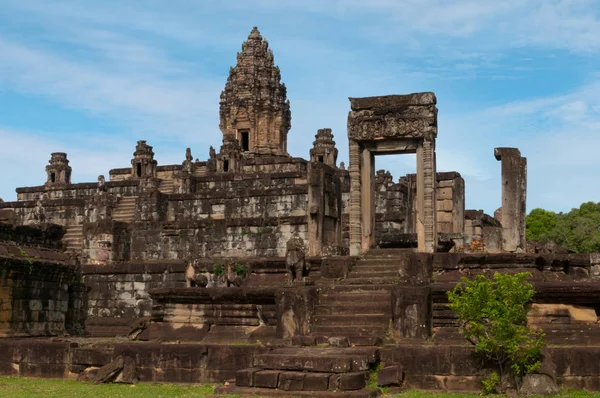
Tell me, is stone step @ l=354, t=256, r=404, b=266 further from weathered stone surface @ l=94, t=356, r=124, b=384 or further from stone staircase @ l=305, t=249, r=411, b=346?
weathered stone surface @ l=94, t=356, r=124, b=384

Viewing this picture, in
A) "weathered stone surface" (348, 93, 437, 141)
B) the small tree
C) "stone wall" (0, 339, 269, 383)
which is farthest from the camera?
"weathered stone surface" (348, 93, 437, 141)

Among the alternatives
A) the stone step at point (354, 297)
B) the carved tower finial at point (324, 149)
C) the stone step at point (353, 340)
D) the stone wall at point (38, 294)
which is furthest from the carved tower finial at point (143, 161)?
the stone step at point (353, 340)

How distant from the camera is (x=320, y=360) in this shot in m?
12.9

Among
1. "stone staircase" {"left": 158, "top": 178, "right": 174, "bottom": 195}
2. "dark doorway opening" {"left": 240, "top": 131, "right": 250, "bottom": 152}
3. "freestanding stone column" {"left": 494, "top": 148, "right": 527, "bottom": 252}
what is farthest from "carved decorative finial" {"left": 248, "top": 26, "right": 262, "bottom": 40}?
"freestanding stone column" {"left": 494, "top": 148, "right": 527, "bottom": 252}

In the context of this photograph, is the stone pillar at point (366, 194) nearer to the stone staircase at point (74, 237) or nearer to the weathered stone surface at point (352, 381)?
the weathered stone surface at point (352, 381)

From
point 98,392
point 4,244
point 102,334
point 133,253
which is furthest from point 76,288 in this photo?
point 98,392

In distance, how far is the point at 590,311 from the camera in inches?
616

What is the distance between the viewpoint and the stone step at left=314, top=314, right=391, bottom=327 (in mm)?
15902

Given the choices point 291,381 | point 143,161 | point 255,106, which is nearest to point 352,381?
point 291,381

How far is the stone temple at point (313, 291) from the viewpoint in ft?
43.9

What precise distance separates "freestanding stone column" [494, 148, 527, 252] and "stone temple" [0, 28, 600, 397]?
0.03 m

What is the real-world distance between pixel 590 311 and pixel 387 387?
4.63 metres

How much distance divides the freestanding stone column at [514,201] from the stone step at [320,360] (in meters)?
8.98

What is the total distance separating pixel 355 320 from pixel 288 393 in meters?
3.88
